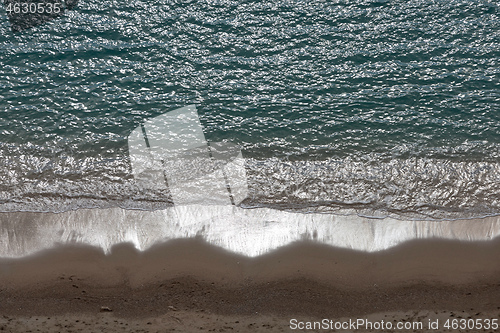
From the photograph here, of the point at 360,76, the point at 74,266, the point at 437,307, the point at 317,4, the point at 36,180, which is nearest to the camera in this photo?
the point at 437,307

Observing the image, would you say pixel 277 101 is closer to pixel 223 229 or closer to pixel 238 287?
pixel 223 229

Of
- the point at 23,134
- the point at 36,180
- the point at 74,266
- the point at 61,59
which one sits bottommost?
the point at 74,266

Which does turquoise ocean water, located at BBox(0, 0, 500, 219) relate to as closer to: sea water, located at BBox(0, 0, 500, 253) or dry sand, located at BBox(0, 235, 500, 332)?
sea water, located at BBox(0, 0, 500, 253)

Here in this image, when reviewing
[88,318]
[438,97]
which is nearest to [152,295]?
[88,318]

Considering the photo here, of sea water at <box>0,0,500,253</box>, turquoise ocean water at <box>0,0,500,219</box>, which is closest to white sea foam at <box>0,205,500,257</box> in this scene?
sea water at <box>0,0,500,253</box>

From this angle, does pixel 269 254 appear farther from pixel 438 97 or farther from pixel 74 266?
pixel 438 97

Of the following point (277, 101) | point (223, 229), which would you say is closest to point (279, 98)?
point (277, 101)
